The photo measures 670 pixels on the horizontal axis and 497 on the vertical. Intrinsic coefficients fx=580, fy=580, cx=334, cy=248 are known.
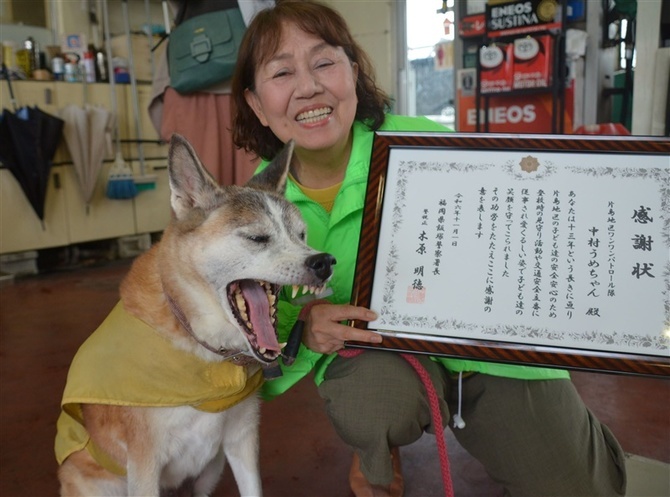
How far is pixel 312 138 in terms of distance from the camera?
147 centimetres

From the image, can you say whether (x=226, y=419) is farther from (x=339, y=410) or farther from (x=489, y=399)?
(x=489, y=399)

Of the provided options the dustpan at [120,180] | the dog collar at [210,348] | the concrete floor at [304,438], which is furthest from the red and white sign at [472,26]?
the dog collar at [210,348]

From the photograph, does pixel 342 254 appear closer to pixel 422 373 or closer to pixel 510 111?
pixel 422 373

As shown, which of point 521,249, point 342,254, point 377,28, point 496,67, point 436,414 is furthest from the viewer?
point 377,28

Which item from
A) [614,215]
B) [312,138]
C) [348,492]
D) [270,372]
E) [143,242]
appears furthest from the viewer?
[143,242]

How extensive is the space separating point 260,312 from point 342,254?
0.32 meters

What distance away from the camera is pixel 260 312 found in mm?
1216

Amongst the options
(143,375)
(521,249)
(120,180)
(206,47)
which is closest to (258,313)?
(143,375)

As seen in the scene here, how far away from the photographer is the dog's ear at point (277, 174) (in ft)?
4.61

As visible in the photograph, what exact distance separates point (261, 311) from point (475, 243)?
0.46 meters

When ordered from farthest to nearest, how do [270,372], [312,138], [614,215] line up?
[312,138]
[270,372]
[614,215]

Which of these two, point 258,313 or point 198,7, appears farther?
point 198,7

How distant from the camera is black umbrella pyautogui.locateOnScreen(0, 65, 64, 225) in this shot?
4031mm

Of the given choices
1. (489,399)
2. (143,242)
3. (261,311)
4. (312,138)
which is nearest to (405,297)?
(261,311)
